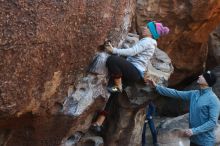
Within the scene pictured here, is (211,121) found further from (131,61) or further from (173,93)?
(131,61)

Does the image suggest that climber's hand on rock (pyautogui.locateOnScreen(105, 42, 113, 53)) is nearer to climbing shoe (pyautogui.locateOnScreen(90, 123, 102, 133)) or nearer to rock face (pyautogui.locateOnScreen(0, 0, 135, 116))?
rock face (pyautogui.locateOnScreen(0, 0, 135, 116))

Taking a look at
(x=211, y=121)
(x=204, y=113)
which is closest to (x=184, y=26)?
(x=204, y=113)

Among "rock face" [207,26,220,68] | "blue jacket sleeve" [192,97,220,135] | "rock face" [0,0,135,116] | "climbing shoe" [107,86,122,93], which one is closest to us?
"rock face" [0,0,135,116]

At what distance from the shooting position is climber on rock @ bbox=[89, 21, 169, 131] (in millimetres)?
6402

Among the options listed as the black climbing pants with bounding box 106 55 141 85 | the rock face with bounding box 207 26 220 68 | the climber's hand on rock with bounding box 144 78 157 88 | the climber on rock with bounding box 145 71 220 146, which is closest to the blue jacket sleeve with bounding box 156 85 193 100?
the climber's hand on rock with bounding box 144 78 157 88

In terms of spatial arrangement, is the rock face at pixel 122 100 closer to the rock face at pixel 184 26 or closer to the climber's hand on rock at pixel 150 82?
the climber's hand on rock at pixel 150 82

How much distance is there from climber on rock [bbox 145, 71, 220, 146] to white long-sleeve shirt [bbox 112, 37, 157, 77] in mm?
836

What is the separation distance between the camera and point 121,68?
254 inches

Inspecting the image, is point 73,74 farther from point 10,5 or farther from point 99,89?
point 10,5

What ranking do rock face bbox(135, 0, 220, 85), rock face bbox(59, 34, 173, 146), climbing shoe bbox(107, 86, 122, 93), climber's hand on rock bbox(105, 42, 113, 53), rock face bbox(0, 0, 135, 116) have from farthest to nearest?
rock face bbox(135, 0, 220, 85)
climbing shoe bbox(107, 86, 122, 93)
climber's hand on rock bbox(105, 42, 113, 53)
rock face bbox(59, 34, 173, 146)
rock face bbox(0, 0, 135, 116)

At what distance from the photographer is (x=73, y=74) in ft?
20.3

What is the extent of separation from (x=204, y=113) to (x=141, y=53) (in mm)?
1230

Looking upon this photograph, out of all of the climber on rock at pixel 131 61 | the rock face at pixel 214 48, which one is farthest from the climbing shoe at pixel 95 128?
the rock face at pixel 214 48

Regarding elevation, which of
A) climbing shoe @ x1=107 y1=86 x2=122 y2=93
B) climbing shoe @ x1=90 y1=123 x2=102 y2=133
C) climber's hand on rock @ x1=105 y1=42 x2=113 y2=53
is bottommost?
climbing shoe @ x1=90 y1=123 x2=102 y2=133
